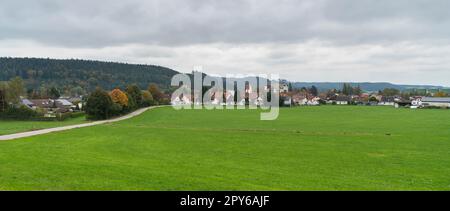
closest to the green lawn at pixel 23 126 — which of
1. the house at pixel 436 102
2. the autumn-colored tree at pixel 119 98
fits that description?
the autumn-colored tree at pixel 119 98

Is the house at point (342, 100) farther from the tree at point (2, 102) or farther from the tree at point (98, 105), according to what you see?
the tree at point (2, 102)

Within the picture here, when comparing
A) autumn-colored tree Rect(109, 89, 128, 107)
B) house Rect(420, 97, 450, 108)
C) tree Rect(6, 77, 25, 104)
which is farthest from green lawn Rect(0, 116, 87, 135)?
house Rect(420, 97, 450, 108)

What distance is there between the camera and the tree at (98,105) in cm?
6856

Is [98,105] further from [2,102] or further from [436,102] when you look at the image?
[436,102]

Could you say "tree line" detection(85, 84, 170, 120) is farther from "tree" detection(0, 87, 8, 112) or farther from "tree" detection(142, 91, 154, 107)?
"tree" detection(0, 87, 8, 112)

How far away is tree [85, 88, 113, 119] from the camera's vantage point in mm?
68562

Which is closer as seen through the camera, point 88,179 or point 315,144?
point 88,179

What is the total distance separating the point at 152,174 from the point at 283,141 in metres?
18.2

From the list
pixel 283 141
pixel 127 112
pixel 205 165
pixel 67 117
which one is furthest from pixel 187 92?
pixel 205 165

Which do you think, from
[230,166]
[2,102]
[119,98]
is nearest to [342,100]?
[119,98]

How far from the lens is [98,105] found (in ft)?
226
